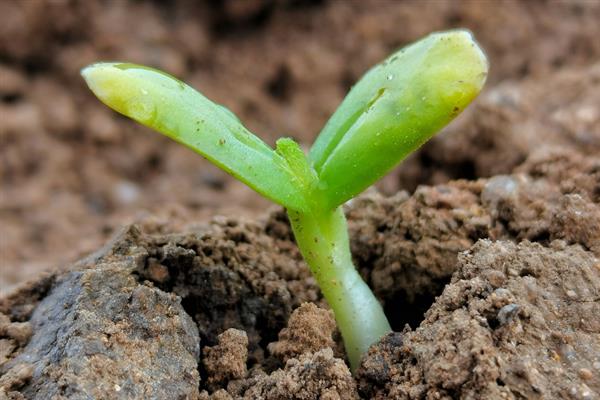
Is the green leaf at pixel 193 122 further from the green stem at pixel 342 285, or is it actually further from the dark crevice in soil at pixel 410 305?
the dark crevice in soil at pixel 410 305

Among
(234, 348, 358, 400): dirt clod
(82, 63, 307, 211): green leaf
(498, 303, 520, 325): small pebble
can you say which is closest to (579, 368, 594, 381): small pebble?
(498, 303, 520, 325): small pebble

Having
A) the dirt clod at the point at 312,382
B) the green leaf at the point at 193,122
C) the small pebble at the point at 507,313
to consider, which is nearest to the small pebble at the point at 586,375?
the small pebble at the point at 507,313

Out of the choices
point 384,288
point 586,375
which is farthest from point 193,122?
point 586,375

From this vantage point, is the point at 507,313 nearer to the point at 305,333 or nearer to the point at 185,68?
the point at 305,333

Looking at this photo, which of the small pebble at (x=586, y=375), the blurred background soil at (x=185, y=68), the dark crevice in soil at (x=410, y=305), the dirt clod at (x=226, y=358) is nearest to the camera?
the small pebble at (x=586, y=375)

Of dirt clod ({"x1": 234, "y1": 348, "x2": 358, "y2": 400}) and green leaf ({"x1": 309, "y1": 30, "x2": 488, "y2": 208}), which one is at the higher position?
green leaf ({"x1": 309, "y1": 30, "x2": 488, "y2": 208})

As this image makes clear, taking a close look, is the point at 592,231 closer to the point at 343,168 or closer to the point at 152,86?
the point at 343,168

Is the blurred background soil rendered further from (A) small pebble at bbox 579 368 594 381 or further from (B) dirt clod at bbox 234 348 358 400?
(A) small pebble at bbox 579 368 594 381

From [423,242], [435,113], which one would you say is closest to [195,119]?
[435,113]
